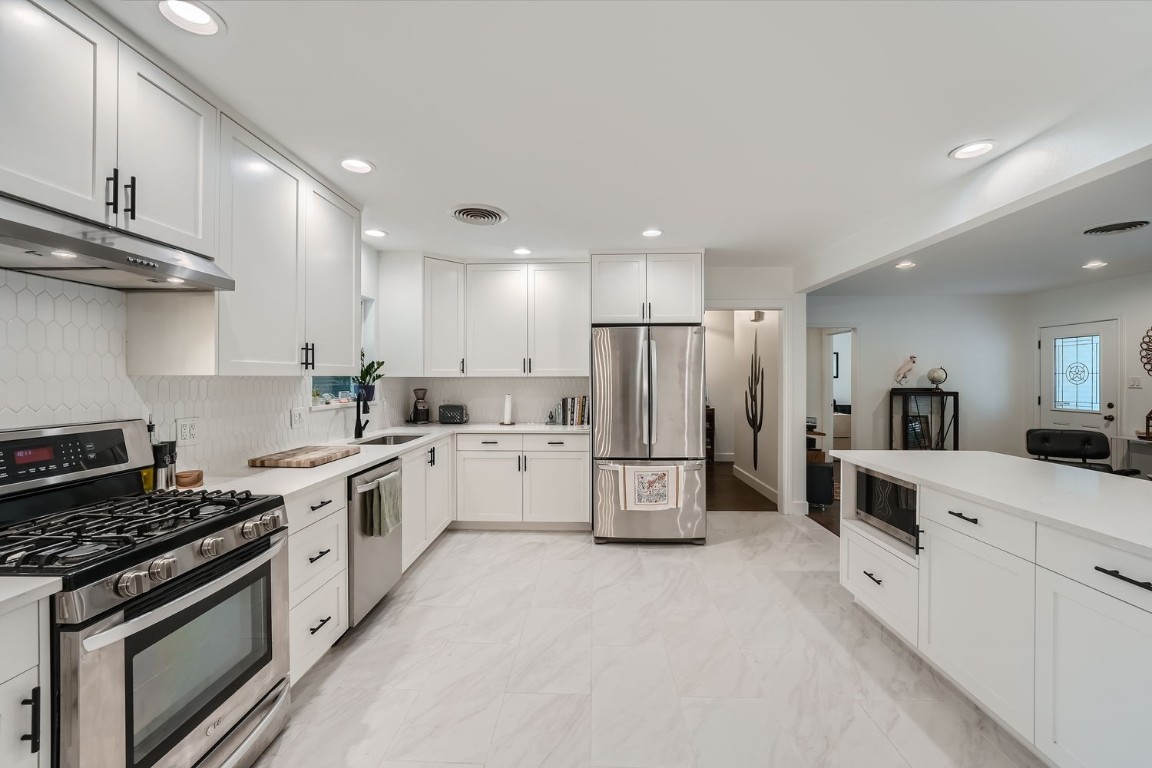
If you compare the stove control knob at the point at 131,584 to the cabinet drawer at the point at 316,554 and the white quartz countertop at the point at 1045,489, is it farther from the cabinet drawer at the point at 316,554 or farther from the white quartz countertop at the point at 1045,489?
the white quartz countertop at the point at 1045,489

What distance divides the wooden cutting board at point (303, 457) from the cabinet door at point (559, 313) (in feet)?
6.26

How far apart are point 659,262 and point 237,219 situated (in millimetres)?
2889

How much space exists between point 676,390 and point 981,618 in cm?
227

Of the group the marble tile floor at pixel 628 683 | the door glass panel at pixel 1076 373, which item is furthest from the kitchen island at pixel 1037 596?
the door glass panel at pixel 1076 373

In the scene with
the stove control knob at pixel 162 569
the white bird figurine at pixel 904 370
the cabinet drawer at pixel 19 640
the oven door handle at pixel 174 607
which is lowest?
the oven door handle at pixel 174 607

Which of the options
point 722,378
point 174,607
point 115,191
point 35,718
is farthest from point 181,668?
point 722,378

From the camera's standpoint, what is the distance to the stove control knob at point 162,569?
3.88ft

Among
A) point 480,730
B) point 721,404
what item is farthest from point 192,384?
point 721,404

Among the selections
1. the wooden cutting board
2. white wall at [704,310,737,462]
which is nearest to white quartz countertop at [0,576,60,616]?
the wooden cutting board

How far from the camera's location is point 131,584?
3.71ft

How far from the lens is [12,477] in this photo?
4.42ft

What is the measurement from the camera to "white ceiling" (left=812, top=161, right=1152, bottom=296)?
8.36 ft

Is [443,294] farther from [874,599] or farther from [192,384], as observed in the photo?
[874,599]

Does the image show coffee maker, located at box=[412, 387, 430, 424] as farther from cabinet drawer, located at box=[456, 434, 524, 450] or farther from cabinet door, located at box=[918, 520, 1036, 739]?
cabinet door, located at box=[918, 520, 1036, 739]
